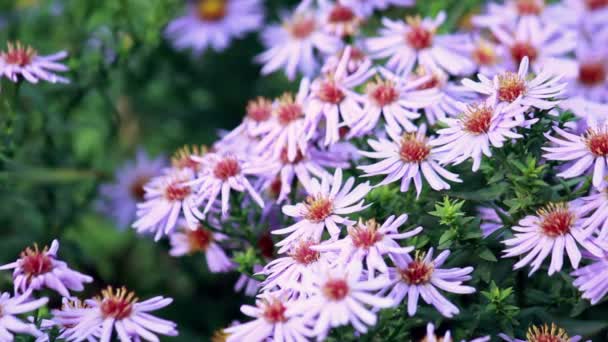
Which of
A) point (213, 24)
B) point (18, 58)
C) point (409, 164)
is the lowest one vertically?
point (409, 164)

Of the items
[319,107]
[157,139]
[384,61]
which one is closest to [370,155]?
[319,107]

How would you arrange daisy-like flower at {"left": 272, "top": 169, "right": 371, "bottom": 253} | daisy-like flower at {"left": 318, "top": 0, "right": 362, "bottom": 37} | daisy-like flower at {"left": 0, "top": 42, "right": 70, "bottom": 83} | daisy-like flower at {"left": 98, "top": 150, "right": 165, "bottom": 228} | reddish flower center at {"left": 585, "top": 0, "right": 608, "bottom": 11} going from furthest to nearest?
daisy-like flower at {"left": 98, "top": 150, "right": 165, "bottom": 228} < reddish flower center at {"left": 585, "top": 0, "right": 608, "bottom": 11} < daisy-like flower at {"left": 318, "top": 0, "right": 362, "bottom": 37} < daisy-like flower at {"left": 0, "top": 42, "right": 70, "bottom": 83} < daisy-like flower at {"left": 272, "top": 169, "right": 371, "bottom": 253}

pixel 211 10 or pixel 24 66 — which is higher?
pixel 211 10

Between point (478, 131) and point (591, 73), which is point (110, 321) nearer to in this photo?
point (478, 131)

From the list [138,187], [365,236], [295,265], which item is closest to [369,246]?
[365,236]

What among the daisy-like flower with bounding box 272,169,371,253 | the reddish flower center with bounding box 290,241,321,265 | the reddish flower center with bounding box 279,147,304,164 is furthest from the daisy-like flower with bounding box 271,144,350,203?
the reddish flower center with bounding box 290,241,321,265

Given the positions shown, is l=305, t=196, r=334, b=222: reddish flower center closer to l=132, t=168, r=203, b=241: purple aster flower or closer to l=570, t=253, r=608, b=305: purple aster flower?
l=132, t=168, r=203, b=241: purple aster flower

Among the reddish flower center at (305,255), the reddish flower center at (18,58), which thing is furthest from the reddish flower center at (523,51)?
the reddish flower center at (18,58)
